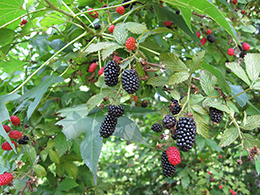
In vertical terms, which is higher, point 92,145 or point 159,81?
point 159,81

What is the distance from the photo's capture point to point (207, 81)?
27.9 inches

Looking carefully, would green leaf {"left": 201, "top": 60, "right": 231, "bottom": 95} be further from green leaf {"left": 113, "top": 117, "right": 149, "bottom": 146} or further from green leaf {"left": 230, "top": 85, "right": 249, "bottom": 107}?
green leaf {"left": 113, "top": 117, "right": 149, "bottom": 146}

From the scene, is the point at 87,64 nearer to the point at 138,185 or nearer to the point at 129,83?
the point at 129,83

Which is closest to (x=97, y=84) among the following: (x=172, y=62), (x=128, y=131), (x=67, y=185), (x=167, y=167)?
(x=128, y=131)

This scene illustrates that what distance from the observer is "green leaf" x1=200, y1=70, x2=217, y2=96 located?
2.30ft

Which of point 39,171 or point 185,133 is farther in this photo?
point 39,171

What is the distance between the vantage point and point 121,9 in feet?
3.58

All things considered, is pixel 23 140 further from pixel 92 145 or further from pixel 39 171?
pixel 92 145

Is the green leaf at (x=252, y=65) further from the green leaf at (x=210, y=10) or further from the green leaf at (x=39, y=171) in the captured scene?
the green leaf at (x=39, y=171)

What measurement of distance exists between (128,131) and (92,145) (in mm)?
190

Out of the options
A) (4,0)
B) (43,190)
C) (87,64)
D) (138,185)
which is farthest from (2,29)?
(138,185)

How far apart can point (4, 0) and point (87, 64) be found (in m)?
0.56

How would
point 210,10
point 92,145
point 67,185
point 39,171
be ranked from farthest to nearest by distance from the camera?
1. point 67,185
2. point 39,171
3. point 92,145
4. point 210,10

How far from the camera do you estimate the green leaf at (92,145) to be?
30.1 inches
